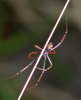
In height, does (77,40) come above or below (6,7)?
below

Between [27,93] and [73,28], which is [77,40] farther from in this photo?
[27,93]

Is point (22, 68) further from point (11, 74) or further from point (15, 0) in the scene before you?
point (15, 0)

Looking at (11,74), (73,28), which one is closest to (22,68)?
(11,74)

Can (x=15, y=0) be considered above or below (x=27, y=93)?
above

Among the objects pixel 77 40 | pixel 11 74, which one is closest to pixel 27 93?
pixel 11 74

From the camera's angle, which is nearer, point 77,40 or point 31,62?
point 31,62

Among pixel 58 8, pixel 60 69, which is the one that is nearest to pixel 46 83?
pixel 60 69
